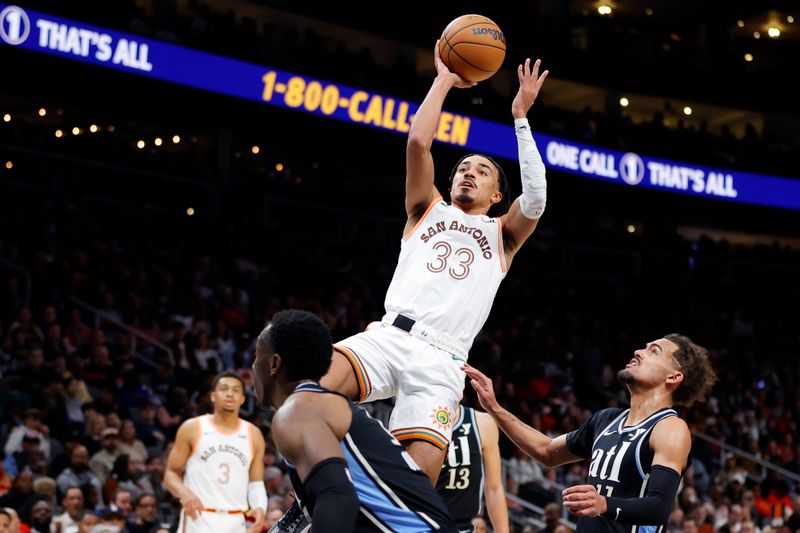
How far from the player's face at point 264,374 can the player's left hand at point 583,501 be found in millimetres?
1398

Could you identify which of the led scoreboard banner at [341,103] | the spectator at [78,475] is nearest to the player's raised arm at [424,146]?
the spectator at [78,475]

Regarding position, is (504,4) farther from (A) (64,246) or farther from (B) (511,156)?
(A) (64,246)

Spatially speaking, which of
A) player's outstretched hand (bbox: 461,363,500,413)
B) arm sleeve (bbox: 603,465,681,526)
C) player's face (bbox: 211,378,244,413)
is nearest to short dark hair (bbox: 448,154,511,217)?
player's outstretched hand (bbox: 461,363,500,413)

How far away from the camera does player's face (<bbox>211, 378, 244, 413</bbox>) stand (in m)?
8.05

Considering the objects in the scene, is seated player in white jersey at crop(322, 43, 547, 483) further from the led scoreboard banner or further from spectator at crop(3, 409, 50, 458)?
the led scoreboard banner

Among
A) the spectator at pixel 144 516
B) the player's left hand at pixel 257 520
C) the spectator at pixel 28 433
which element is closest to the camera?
the player's left hand at pixel 257 520

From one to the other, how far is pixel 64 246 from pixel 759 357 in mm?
14490

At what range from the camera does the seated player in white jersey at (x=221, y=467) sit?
798 centimetres

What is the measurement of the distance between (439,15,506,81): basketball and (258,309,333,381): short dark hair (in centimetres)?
234

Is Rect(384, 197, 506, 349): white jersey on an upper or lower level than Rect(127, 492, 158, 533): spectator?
upper

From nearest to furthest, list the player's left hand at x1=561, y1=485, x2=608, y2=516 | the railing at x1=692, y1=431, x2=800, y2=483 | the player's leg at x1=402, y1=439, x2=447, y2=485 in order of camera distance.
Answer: the player's left hand at x1=561, y1=485, x2=608, y2=516 → the player's leg at x1=402, y1=439, x2=447, y2=485 → the railing at x1=692, y1=431, x2=800, y2=483

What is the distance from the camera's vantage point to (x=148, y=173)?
18547 millimetres

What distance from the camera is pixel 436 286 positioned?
527 centimetres

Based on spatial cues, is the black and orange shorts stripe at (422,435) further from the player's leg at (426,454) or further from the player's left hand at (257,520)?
the player's left hand at (257,520)
